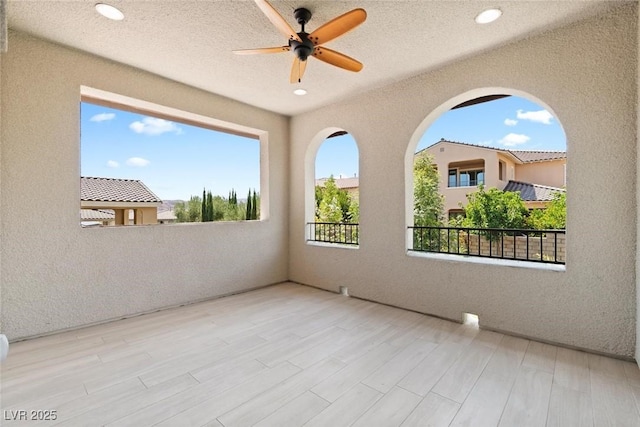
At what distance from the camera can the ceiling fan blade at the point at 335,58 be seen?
7.33 ft

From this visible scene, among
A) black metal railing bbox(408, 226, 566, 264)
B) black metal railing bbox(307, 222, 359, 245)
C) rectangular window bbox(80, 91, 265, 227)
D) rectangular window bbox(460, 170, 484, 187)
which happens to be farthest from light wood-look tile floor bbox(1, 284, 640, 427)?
rectangular window bbox(460, 170, 484, 187)

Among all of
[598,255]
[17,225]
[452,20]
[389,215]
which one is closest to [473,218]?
[389,215]

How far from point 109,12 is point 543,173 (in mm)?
9875

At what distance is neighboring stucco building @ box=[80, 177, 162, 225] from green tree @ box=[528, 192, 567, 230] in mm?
5798

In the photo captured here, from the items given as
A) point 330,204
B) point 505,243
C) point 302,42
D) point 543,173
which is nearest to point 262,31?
point 302,42

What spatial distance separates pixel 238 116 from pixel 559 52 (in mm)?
3600

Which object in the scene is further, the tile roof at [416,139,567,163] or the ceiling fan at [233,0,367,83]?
the tile roof at [416,139,567,163]

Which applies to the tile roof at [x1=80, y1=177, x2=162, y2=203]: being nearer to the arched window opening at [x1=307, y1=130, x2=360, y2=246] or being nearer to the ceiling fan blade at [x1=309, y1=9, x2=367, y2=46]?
the arched window opening at [x1=307, y1=130, x2=360, y2=246]

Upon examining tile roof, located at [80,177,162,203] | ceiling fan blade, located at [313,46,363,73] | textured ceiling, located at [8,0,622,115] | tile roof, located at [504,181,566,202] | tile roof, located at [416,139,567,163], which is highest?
tile roof, located at [416,139,567,163]

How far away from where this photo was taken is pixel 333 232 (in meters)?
4.55

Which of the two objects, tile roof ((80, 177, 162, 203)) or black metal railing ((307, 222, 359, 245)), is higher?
tile roof ((80, 177, 162, 203))

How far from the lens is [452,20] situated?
2.30 m

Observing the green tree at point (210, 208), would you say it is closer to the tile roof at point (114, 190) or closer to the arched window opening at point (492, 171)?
the tile roof at point (114, 190)

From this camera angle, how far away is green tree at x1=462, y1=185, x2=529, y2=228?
661cm
